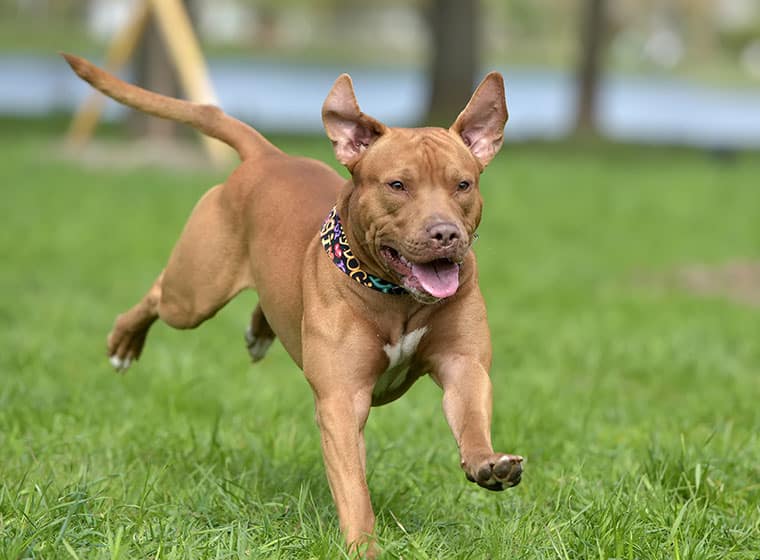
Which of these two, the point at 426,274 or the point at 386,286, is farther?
the point at 386,286

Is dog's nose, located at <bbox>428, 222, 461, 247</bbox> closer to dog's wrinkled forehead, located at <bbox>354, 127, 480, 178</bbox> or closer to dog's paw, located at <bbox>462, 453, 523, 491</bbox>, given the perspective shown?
dog's wrinkled forehead, located at <bbox>354, 127, 480, 178</bbox>

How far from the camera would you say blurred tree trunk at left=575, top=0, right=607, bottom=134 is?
1101 inches

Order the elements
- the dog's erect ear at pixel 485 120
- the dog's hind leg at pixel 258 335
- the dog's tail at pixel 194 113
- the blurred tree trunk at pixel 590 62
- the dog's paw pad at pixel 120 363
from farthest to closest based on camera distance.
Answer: the blurred tree trunk at pixel 590 62
the dog's paw pad at pixel 120 363
the dog's hind leg at pixel 258 335
the dog's tail at pixel 194 113
the dog's erect ear at pixel 485 120

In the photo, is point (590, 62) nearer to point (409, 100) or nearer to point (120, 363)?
point (409, 100)

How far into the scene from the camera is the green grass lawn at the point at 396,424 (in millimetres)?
4406

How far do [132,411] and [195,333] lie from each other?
10.2ft

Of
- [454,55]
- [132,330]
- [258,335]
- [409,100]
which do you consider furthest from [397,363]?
[409,100]

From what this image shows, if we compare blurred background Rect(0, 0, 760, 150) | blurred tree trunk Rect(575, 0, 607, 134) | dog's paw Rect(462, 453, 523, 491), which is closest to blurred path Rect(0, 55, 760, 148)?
blurred background Rect(0, 0, 760, 150)

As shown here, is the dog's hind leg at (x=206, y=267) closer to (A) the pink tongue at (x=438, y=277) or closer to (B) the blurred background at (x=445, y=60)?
(A) the pink tongue at (x=438, y=277)

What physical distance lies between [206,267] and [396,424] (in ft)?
4.62

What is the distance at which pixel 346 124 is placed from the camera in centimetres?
473

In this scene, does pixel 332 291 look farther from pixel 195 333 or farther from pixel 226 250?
pixel 195 333

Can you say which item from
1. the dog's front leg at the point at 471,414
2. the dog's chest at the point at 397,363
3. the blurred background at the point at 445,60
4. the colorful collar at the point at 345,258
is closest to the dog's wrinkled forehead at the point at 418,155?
the colorful collar at the point at 345,258

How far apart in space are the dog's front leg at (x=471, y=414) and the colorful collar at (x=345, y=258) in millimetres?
325
